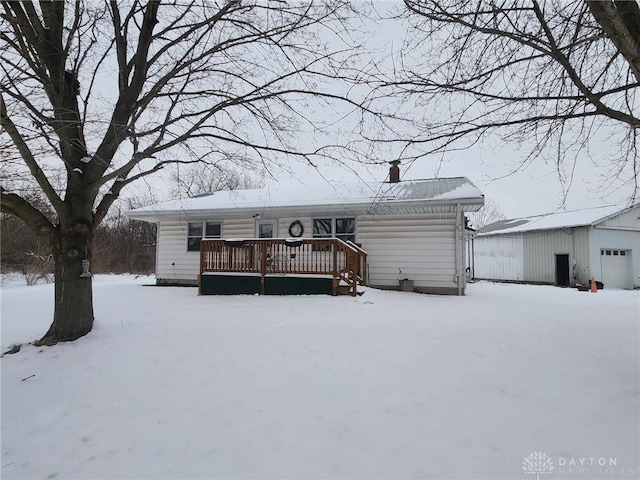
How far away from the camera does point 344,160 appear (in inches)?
203

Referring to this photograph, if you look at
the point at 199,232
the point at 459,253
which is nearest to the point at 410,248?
the point at 459,253

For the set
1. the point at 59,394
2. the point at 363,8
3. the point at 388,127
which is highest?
the point at 363,8

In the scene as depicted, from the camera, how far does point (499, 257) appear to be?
2139 cm

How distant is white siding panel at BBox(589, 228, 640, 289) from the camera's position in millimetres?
16469

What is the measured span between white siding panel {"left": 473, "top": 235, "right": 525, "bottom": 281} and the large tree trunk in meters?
20.6

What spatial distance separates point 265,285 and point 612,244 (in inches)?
680

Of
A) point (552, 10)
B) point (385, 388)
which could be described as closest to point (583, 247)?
point (552, 10)

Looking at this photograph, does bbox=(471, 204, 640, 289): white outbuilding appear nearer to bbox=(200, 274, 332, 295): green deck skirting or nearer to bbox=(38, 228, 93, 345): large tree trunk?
bbox=(200, 274, 332, 295): green deck skirting

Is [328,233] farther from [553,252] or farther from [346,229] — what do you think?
[553,252]

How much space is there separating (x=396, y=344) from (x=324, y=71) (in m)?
3.99

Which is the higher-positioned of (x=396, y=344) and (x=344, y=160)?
(x=344, y=160)

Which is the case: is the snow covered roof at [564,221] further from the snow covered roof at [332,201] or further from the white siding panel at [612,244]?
the snow covered roof at [332,201]

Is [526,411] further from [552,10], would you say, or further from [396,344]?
[552,10]

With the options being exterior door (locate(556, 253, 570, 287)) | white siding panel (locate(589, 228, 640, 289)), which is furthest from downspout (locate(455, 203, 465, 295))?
exterior door (locate(556, 253, 570, 287))
